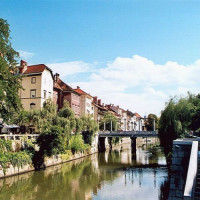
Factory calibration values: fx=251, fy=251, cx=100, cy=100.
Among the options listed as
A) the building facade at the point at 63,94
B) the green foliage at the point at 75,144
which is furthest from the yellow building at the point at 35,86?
the green foliage at the point at 75,144

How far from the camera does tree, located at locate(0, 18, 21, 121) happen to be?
24298 mm

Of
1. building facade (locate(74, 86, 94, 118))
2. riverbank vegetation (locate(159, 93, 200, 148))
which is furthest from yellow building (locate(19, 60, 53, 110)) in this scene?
riverbank vegetation (locate(159, 93, 200, 148))

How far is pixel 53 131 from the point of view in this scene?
101ft

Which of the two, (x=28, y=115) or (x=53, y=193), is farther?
(x=28, y=115)

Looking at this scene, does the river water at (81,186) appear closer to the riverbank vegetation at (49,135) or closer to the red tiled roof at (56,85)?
the riverbank vegetation at (49,135)

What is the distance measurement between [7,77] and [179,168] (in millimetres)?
19069

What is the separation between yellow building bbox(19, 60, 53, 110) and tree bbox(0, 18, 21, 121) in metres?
17.5

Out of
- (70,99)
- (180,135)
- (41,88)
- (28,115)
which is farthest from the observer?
(70,99)

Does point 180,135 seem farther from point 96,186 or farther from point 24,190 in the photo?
point 24,190

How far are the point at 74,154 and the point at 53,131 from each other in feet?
37.1

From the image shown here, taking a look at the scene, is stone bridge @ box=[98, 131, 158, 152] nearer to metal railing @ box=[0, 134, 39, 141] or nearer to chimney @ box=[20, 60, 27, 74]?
chimney @ box=[20, 60, 27, 74]

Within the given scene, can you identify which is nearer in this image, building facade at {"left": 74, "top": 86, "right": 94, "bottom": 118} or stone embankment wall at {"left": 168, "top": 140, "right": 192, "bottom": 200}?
stone embankment wall at {"left": 168, "top": 140, "right": 192, "bottom": 200}

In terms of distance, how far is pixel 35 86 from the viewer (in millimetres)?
44344

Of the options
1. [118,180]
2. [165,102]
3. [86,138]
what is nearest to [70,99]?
[86,138]
